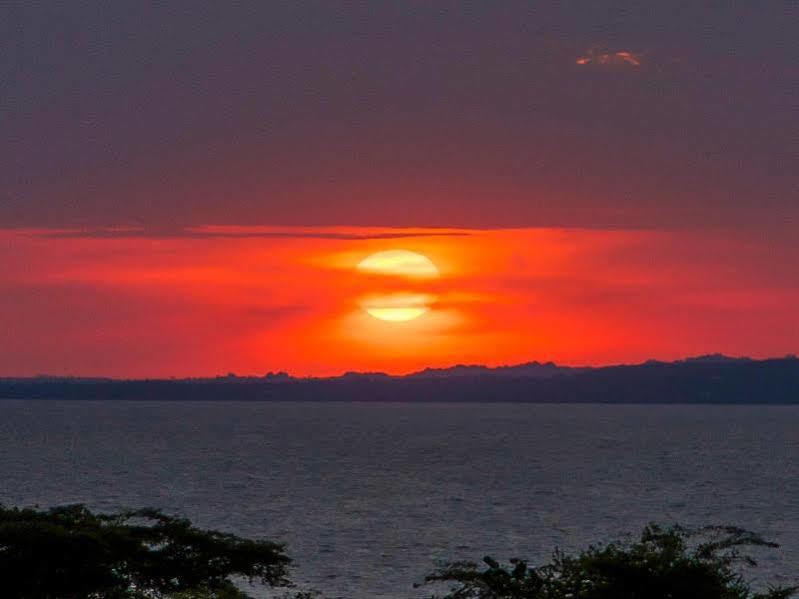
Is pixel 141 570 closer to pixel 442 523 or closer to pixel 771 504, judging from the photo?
pixel 442 523

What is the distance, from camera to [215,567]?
23.9m

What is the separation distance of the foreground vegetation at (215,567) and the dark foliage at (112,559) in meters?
0.02

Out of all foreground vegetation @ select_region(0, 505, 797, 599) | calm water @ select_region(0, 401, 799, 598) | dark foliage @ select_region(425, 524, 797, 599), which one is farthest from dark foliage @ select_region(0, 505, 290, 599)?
calm water @ select_region(0, 401, 799, 598)

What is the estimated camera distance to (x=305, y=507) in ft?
363

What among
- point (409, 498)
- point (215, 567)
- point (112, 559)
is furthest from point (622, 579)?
point (409, 498)

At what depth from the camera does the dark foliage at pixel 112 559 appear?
21969 millimetres

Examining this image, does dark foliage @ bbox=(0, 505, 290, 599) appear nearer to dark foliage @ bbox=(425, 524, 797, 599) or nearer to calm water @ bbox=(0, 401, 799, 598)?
dark foliage @ bbox=(425, 524, 797, 599)

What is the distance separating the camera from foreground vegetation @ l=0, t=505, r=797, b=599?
1970 cm

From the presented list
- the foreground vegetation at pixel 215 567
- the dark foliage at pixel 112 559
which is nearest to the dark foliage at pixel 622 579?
the foreground vegetation at pixel 215 567

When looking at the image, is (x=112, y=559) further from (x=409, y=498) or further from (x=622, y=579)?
(x=409, y=498)

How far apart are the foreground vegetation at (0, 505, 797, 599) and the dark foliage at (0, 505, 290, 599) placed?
0.7 inches

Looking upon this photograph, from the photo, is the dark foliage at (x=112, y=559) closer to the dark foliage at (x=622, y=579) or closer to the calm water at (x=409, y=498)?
the dark foliage at (x=622, y=579)

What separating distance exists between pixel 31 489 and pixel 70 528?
104 m

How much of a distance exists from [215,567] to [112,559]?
7.10ft
